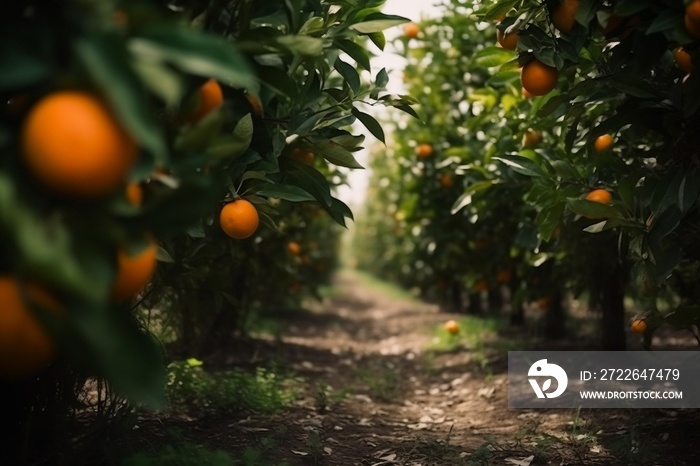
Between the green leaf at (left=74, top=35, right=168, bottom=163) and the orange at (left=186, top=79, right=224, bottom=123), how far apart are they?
395mm

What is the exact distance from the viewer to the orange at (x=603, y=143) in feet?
10.1

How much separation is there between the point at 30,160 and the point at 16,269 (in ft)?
0.76

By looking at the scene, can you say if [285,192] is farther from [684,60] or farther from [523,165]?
[684,60]

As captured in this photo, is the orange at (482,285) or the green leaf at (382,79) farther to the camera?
the orange at (482,285)

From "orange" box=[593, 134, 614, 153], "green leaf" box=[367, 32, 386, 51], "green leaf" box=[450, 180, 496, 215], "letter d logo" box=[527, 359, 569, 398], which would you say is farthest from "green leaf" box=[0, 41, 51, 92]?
"letter d logo" box=[527, 359, 569, 398]

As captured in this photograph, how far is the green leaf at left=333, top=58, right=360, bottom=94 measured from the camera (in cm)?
248

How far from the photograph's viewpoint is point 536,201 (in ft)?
10.1

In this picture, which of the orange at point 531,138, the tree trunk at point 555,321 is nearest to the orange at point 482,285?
the tree trunk at point 555,321

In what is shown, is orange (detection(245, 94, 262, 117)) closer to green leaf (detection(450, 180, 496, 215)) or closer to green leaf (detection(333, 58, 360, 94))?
green leaf (detection(333, 58, 360, 94))

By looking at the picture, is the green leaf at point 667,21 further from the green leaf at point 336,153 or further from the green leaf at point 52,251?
the green leaf at point 52,251

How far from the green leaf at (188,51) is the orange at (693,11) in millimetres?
1377

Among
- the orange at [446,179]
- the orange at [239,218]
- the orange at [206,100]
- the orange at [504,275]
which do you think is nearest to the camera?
the orange at [206,100]

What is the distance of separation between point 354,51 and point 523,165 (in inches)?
38.6

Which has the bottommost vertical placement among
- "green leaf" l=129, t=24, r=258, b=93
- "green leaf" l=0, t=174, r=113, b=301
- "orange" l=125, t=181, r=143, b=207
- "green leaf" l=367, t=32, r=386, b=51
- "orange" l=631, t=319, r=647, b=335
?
"green leaf" l=0, t=174, r=113, b=301
